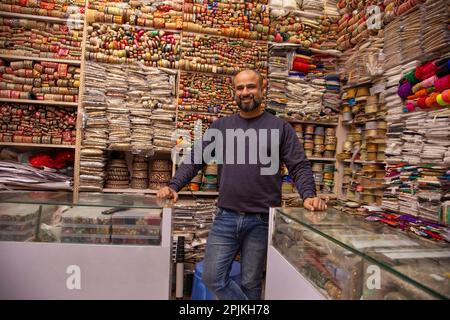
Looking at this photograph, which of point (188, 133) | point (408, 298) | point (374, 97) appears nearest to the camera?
point (408, 298)

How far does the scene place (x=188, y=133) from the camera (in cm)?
305

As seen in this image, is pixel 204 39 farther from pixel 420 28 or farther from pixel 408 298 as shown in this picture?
pixel 408 298

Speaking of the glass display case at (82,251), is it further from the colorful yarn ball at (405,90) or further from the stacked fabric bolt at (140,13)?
the stacked fabric bolt at (140,13)

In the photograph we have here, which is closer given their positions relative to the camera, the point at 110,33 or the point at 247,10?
the point at 110,33

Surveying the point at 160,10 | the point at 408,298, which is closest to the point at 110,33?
the point at 160,10

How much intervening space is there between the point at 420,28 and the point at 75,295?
268 centimetres

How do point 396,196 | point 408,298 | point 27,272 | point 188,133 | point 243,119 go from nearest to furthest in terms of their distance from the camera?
point 408,298, point 27,272, point 243,119, point 396,196, point 188,133

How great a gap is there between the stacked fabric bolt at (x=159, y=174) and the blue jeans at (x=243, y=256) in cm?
140

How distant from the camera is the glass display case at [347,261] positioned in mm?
806

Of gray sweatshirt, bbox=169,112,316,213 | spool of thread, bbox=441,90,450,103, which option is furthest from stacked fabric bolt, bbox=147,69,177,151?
spool of thread, bbox=441,90,450,103

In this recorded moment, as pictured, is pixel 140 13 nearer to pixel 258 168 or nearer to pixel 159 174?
pixel 159 174

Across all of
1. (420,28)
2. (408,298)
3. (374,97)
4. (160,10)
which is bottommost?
(408,298)

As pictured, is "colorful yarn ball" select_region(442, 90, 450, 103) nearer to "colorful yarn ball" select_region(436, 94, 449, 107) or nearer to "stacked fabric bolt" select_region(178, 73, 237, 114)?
"colorful yarn ball" select_region(436, 94, 449, 107)

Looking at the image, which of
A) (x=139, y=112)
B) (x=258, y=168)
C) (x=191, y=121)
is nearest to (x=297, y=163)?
(x=258, y=168)
